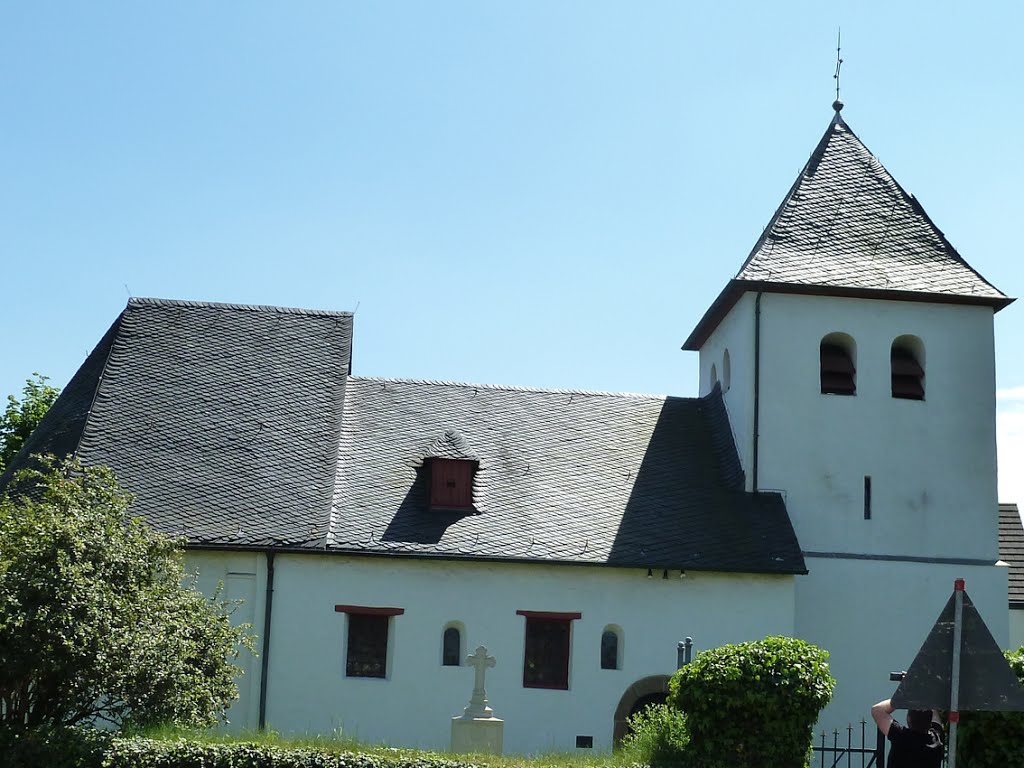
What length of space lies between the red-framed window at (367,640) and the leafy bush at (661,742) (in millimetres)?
6054

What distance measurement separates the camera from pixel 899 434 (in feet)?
75.3

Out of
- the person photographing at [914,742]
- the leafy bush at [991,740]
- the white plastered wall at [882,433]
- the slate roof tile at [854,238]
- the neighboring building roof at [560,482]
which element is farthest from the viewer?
the slate roof tile at [854,238]

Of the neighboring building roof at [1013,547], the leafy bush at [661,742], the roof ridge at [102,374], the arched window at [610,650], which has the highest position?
the roof ridge at [102,374]

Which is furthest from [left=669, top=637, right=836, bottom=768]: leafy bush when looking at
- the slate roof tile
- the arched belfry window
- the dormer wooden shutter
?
the slate roof tile

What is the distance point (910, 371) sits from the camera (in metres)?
23.4

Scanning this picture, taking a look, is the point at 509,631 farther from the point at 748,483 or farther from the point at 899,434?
the point at 899,434

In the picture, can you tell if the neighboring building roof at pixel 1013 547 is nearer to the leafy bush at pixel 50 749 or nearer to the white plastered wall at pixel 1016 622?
the white plastered wall at pixel 1016 622

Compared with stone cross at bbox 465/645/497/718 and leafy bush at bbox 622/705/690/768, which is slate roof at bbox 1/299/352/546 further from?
leafy bush at bbox 622/705/690/768

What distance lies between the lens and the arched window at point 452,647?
68.1 feet

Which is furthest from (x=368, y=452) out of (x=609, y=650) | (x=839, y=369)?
(x=839, y=369)

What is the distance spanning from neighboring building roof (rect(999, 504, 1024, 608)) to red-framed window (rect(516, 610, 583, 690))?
11733 millimetres

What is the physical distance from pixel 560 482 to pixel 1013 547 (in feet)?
39.8

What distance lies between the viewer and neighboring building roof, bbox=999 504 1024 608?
90.2 feet

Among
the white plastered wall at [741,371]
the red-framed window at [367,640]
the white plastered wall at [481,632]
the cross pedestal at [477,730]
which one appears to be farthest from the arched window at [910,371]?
the cross pedestal at [477,730]
